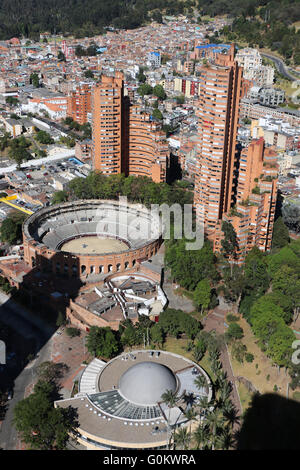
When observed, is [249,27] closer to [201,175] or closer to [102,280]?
[201,175]

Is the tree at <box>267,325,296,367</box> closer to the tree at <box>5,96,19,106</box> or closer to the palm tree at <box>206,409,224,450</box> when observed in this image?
the palm tree at <box>206,409,224,450</box>

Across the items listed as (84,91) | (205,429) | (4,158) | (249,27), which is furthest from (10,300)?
(249,27)

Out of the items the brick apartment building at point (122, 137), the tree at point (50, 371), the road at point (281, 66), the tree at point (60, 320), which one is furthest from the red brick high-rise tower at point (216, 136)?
the road at point (281, 66)

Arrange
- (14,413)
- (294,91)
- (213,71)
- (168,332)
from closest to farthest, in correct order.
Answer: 1. (14,413)
2. (168,332)
3. (213,71)
4. (294,91)

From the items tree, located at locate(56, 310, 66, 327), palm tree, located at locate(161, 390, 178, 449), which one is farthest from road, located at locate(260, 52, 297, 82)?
palm tree, located at locate(161, 390, 178, 449)

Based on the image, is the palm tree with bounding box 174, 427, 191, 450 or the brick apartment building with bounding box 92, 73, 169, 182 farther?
the brick apartment building with bounding box 92, 73, 169, 182

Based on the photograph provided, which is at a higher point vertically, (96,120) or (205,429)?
(96,120)

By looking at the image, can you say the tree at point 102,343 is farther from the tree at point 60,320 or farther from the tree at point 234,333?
the tree at point 234,333
